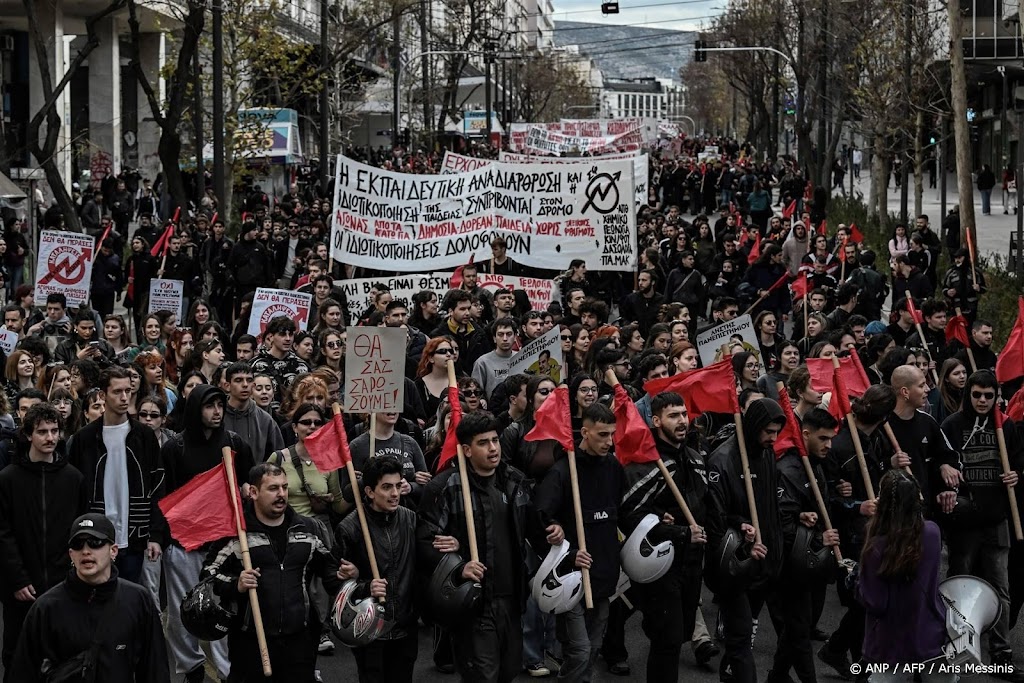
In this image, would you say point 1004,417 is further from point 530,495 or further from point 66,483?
point 66,483

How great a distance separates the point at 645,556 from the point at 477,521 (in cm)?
81

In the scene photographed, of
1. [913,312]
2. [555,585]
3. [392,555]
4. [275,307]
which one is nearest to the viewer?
[392,555]

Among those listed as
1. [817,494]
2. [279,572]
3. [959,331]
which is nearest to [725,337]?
[959,331]

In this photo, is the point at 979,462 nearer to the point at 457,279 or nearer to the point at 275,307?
the point at 275,307

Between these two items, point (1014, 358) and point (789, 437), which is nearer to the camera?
point (789, 437)

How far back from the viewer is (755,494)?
7.79 m

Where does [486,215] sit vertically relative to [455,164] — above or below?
below

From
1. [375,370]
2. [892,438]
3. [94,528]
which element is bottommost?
[94,528]

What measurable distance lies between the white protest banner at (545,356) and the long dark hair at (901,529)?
475 centimetres

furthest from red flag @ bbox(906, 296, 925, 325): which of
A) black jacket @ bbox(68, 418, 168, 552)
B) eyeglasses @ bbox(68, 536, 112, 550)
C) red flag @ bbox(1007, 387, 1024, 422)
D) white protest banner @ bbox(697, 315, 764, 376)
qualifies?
eyeglasses @ bbox(68, 536, 112, 550)

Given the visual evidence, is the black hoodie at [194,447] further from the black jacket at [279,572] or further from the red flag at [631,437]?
the red flag at [631,437]

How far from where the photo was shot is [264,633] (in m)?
6.72

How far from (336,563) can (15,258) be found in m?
15.7

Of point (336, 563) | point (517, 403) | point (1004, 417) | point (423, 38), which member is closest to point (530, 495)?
point (336, 563)
